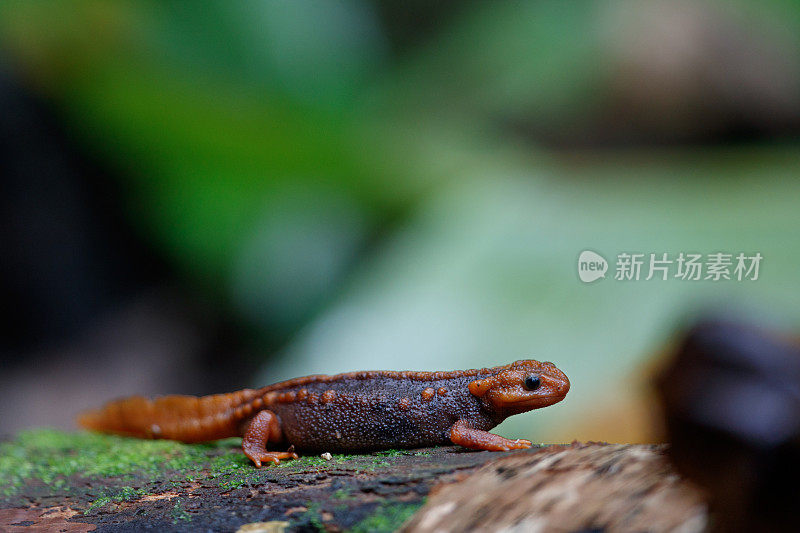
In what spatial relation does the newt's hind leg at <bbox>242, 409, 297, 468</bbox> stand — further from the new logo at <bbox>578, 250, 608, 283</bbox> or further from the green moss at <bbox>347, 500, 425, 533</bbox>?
the new logo at <bbox>578, 250, 608, 283</bbox>

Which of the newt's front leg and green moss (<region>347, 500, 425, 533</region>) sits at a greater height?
the newt's front leg

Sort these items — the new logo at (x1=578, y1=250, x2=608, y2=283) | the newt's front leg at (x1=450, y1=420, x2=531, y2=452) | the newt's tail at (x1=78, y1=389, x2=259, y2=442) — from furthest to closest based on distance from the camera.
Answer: the new logo at (x1=578, y1=250, x2=608, y2=283)
the newt's tail at (x1=78, y1=389, x2=259, y2=442)
the newt's front leg at (x1=450, y1=420, x2=531, y2=452)

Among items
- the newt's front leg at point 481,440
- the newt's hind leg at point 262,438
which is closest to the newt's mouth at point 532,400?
the newt's front leg at point 481,440

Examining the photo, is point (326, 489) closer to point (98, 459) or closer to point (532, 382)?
point (532, 382)

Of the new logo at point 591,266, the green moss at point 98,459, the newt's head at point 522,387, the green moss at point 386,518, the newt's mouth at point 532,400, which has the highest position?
the new logo at point 591,266

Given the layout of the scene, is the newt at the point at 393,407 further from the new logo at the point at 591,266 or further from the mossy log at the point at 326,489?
the new logo at the point at 591,266

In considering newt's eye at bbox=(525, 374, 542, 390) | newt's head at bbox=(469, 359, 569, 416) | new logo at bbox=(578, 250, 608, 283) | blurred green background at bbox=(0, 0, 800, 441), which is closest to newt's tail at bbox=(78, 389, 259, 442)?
blurred green background at bbox=(0, 0, 800, 441)

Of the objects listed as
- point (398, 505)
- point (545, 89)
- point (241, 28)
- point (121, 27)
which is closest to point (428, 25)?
point (545, 89)

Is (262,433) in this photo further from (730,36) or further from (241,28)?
(730,36)
